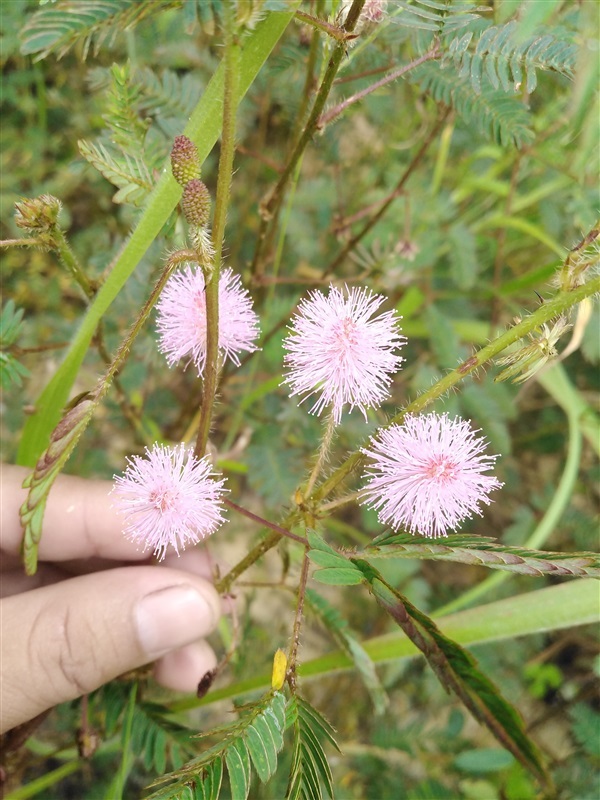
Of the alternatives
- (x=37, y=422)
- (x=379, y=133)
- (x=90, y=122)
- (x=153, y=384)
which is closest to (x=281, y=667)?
(x=37, y=422)

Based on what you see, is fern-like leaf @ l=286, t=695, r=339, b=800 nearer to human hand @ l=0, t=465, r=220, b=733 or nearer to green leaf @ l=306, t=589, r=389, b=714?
green leaf @ l=306, t=589, r=389, b=714

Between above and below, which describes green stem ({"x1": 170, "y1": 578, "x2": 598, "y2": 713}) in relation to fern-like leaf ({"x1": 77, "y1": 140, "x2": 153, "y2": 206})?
below

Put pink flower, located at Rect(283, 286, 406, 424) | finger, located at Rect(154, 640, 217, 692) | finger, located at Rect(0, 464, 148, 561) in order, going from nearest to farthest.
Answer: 1. pink flower, located at Rect(283, 286, 406, 424)
2. finger, located at Rect(0, 464, 148, 561)
3. finger, located at Rect(154, 640, 217, 692)

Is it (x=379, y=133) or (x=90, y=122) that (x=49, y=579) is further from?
(x=379, y=133)

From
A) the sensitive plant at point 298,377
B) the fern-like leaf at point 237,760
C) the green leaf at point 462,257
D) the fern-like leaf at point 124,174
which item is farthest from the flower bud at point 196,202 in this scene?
the green leaf at point 462,257

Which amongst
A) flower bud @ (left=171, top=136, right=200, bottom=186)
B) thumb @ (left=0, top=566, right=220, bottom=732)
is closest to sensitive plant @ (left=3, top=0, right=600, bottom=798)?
flower bud @ (left=171, top=136, right=200, bottom=186)

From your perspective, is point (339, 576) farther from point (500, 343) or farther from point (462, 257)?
point (462, 257)
